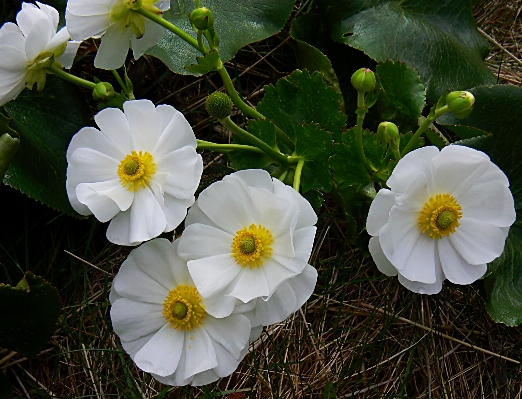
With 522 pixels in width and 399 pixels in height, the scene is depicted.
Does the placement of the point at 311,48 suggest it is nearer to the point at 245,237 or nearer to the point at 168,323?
the point at 245,237

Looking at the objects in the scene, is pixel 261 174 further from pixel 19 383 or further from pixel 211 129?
pixel 19 383

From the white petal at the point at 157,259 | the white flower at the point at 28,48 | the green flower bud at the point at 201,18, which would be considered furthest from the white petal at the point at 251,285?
the white flower at the point at 28,48

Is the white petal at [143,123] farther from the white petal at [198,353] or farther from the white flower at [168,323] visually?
the white petal at [198,353]

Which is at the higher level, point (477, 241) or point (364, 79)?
point (364, 79)

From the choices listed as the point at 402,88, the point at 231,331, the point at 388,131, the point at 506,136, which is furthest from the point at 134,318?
the point at 506,136

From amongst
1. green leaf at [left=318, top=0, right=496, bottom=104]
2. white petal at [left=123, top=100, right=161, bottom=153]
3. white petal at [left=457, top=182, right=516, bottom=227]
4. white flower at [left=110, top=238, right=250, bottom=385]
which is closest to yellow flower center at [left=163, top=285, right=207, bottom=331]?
white flower at [left=110, top=238, right=250, bottom=385]

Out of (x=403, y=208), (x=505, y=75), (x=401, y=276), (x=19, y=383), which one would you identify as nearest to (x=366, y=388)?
(x=401, y=276)
